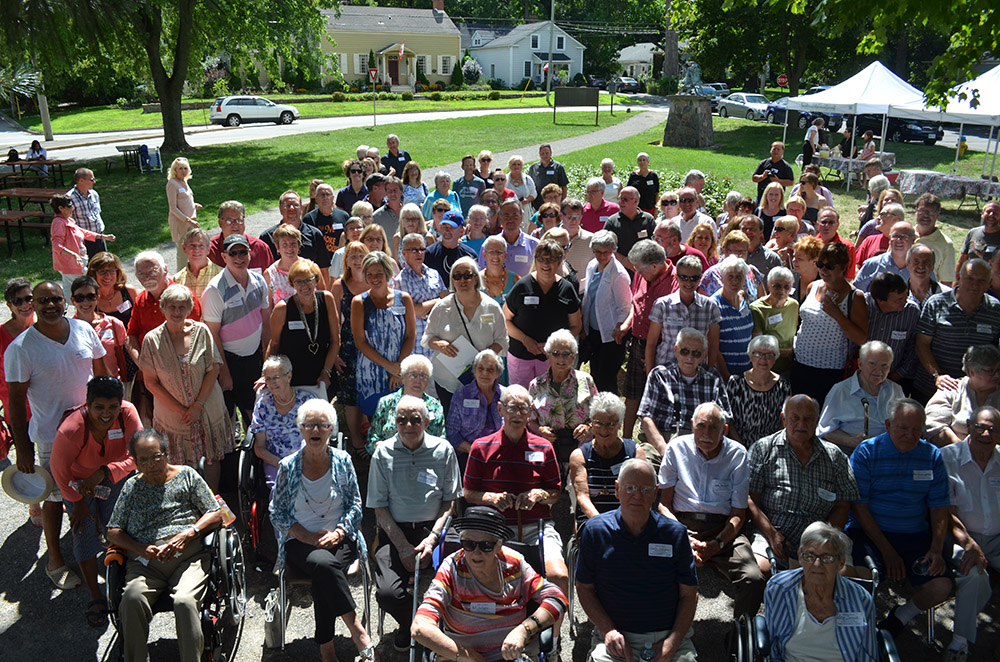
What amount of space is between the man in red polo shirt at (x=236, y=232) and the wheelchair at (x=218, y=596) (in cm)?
330

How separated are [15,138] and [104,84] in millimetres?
12974

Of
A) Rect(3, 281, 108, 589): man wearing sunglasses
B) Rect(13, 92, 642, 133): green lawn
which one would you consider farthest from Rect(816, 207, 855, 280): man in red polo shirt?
Rect(13, 92, 642, 133): green lawn

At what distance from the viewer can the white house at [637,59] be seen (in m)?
73.2

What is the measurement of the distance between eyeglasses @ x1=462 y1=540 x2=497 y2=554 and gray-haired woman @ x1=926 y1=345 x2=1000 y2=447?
10.7 feet

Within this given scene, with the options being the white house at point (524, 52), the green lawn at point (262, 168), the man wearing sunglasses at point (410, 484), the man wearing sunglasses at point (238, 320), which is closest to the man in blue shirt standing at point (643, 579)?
the man wearing sunglasses at point (410, 484)

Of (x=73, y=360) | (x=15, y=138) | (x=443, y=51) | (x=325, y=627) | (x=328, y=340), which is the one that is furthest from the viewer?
(x=443, y=51)

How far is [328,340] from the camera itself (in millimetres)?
5840

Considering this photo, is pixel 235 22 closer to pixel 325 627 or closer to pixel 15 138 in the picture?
pixel 15 138

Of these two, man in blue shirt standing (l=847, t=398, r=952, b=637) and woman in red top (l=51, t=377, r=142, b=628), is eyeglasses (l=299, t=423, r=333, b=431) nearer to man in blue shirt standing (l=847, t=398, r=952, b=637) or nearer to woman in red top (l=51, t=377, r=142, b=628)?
woman in red top (l=51, t=377, r=142, b=628)

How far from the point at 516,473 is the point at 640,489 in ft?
3.31

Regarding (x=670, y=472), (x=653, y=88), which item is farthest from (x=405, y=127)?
(x=653, y=88)

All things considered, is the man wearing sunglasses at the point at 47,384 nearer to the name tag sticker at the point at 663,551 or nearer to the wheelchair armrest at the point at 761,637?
the name tag sticker at the point at 663,551

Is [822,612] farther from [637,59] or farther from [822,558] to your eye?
[637,59]

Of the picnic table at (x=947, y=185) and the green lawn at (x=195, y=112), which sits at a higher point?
the green lawn at (x=195, y=112)
